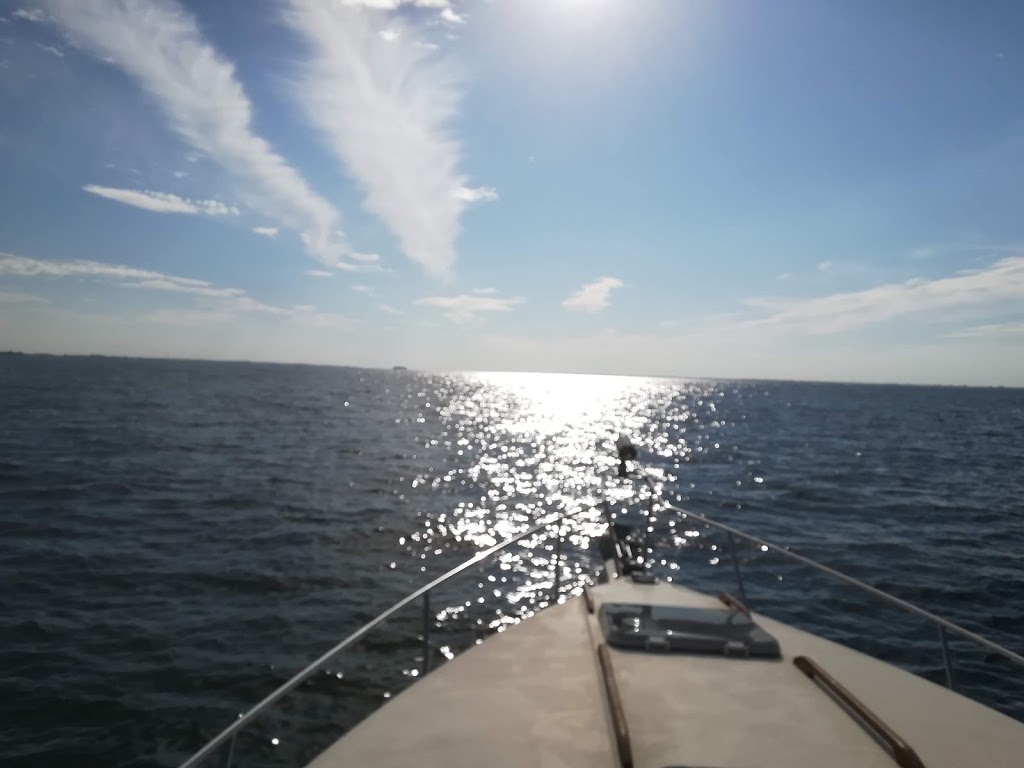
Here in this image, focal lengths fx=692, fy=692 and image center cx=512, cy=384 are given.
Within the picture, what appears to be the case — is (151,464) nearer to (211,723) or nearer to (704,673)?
(211,723)

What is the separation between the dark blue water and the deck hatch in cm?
293

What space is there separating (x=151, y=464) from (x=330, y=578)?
664 inches

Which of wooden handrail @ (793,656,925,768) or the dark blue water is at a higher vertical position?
wooden handrail @ (793,656,925,768)

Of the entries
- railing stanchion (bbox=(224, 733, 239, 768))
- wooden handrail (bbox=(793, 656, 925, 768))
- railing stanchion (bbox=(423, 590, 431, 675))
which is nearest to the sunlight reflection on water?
railing stanchion (bbox=(423, 590, 431, 675))

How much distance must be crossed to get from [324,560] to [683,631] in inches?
499

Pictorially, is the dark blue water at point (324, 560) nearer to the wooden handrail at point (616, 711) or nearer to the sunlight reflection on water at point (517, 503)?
the sunlight reflection on water at point (517, 503)

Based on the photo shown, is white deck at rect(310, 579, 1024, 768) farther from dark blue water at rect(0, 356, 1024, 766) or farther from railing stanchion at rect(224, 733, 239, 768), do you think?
dark blue water at rect(0, 356, 1024, 766)

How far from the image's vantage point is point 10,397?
191 feet

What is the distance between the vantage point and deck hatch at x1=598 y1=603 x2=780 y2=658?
206 inches

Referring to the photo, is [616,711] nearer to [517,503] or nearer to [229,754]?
[229,754]

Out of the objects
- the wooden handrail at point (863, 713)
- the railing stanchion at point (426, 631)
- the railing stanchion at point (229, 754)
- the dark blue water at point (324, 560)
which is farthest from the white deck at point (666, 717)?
the dark blue water at point (324, 560)

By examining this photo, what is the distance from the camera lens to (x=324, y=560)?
648 inches

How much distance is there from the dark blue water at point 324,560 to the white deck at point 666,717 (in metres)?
3.63

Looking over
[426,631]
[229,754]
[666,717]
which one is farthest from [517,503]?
[229,754]
